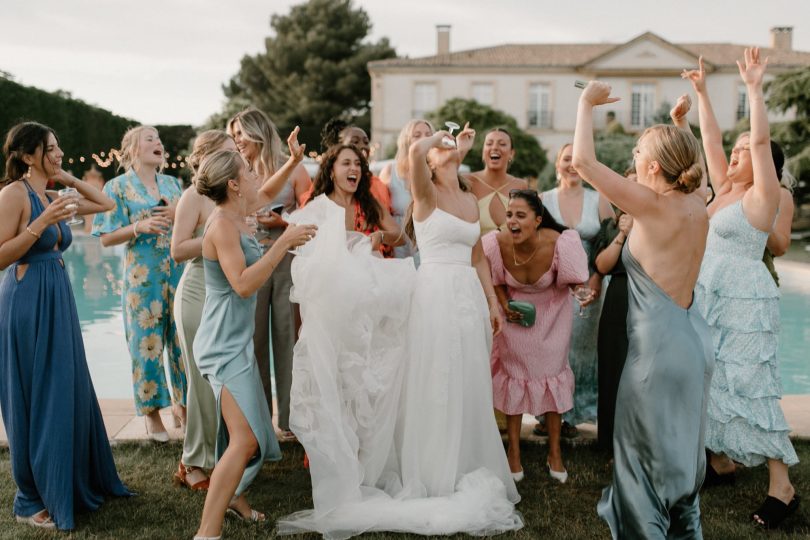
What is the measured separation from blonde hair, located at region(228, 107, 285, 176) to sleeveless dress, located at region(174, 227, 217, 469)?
1.02 meters

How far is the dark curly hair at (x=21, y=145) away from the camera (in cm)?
337

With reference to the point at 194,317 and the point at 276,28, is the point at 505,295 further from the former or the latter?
the point at 276,28

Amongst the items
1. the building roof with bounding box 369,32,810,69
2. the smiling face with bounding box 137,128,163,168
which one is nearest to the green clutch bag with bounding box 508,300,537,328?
the smiling face with bounding box 137,128,163,168

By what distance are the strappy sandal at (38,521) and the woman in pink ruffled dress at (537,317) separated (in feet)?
8.45

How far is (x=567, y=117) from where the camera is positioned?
129 feet

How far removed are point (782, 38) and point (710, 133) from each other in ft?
153

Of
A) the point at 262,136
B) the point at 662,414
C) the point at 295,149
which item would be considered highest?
the point at 262,136

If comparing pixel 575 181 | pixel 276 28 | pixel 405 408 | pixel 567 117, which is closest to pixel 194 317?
pixel 405 408

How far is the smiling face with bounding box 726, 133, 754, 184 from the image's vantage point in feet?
12.3

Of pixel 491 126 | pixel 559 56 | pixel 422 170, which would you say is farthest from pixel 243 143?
pixel 559 56

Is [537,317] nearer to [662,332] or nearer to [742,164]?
[742,164]

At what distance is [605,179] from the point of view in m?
2.64

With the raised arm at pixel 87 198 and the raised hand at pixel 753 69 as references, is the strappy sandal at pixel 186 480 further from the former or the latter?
the raised hand at pixel 753 69

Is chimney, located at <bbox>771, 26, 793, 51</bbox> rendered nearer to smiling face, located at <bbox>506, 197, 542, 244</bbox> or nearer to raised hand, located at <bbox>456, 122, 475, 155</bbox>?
raised hand, located at <bbox>456, 122, 475, 155</bbox>
